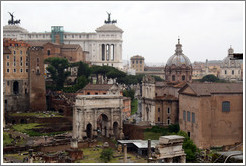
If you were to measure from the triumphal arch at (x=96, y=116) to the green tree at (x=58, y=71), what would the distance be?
64.8 ft

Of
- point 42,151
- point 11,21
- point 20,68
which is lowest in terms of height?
point 42,151

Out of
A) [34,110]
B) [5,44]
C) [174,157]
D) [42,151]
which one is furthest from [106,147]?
[5,44]

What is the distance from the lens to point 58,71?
3383 inches

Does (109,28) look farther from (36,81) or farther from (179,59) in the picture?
(179,59)

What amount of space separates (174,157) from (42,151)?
17.4 metres

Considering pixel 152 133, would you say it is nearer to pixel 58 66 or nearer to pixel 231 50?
pixel 58 66

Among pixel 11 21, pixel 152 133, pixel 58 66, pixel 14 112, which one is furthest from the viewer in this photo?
pixel 11 21

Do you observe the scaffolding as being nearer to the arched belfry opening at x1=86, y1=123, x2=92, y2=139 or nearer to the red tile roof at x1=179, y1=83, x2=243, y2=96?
the arched belfry opening at x1=86, y1=123, x2=92, y2=139

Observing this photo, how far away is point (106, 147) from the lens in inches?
2281

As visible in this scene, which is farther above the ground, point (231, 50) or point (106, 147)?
point (231, 50)

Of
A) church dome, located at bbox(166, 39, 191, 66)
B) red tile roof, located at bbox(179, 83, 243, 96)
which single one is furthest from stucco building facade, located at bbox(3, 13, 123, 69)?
red tile roof, located at bbox(179, 83, 243, 96)

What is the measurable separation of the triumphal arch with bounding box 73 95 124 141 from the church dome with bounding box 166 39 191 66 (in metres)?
13.3

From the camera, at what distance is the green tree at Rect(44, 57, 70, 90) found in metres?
84.6

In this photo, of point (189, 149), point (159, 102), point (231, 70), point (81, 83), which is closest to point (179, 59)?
point (159, 102)
